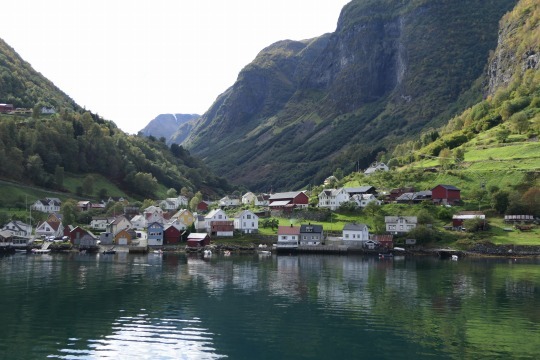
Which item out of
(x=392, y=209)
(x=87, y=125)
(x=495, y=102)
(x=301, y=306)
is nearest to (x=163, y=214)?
(x=392, y=209)

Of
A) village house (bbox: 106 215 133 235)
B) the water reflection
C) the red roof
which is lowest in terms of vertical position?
the water reflection

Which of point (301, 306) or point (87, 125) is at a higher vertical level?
point (87, 125)

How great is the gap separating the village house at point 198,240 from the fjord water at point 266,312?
2647cm

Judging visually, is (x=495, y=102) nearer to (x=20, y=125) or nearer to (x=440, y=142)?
(x=440, y=142)

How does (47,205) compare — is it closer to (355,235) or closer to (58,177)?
(58,177)

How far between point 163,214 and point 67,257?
4385 cm

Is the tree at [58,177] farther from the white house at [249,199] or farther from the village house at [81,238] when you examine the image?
the white house at [249,199]

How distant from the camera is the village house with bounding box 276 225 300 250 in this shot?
101m

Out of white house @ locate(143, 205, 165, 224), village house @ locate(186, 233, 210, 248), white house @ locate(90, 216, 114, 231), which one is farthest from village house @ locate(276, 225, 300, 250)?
white house @ locate(90, 216, 114, 231)

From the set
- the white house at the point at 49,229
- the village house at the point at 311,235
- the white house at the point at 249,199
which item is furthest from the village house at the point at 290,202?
the white house at the point at 49,229

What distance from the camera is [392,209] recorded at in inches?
4441

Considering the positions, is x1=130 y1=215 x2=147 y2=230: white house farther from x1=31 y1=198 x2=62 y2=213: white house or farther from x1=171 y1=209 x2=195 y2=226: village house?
x1=31 y1=198 x2=62 y2=213: white house

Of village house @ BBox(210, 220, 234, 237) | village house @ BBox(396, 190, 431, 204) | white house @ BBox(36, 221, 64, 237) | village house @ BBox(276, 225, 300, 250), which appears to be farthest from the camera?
village house @ BBox(396, 190, 431, 204)

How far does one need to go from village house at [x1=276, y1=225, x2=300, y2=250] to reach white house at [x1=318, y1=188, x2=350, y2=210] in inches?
854
